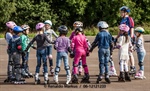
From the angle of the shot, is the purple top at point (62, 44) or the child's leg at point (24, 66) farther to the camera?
the child's leg at point (24, 66)

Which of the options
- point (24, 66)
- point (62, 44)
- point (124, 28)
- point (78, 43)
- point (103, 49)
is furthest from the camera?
point (24, 66)

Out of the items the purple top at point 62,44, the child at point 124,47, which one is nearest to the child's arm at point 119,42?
the child at point 124,47

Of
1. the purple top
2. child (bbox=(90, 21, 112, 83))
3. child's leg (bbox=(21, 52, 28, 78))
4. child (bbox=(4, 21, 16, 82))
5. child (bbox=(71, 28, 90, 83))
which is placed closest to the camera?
the purple top

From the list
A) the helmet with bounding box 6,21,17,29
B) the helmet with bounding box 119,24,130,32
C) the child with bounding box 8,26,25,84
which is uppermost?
the helmet with bounding box 6,21,17,29

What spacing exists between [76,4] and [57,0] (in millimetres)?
2560

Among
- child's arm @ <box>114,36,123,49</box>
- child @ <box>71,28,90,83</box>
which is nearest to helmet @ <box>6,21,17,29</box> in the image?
child @ <box>71,28,90,83</box>

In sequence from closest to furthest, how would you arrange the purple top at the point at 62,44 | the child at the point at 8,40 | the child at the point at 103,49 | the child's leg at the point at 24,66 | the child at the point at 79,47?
the purple top at the point at 62,44 → the child at the point at 103,49 → the child at the point at 79,47 → the child at the point at 8,40 → the child's leg at the point at 24,66

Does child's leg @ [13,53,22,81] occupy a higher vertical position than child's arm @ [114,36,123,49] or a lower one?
lower

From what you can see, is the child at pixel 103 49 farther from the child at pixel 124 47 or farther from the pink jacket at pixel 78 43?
the child at pixel 124 47

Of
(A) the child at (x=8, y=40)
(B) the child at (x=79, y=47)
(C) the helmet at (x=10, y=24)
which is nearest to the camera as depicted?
(B) the child at (x=79, y=47)

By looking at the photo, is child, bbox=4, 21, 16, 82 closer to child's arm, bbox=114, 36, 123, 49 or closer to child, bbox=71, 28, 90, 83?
child, bbox=71, 28, 90, 83

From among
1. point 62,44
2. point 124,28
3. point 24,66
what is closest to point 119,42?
point 124,28

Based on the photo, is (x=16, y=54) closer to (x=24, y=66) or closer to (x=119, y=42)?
(x=24, y=66)

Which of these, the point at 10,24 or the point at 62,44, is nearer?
the point at 62,44
